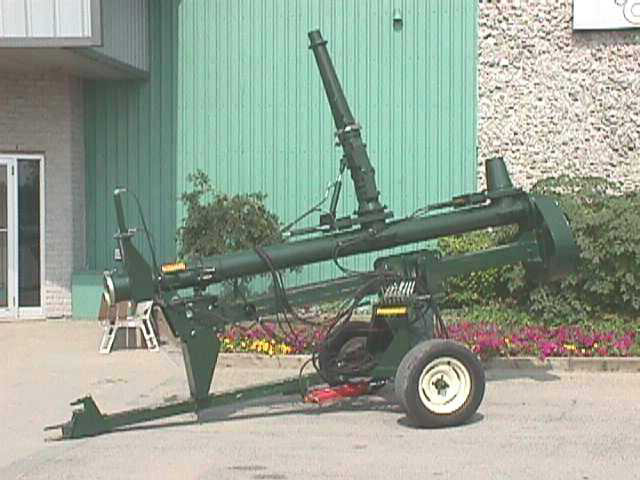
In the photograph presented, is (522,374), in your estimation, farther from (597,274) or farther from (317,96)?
(317,96)

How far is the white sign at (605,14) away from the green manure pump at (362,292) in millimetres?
6698

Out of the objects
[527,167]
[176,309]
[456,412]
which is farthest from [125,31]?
[456,412]

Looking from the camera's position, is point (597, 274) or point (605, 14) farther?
point (605, 14)

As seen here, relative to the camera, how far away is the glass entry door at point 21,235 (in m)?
16.7

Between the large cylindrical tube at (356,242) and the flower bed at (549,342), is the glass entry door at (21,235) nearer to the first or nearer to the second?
the flower bed at (549,342)

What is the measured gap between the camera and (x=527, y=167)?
16.7 metres

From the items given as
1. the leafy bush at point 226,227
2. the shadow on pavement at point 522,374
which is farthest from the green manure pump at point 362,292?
the leafy bush at point 226,227

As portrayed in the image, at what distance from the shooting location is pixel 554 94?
16656 mm

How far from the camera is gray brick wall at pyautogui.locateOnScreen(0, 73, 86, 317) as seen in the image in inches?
→ 661

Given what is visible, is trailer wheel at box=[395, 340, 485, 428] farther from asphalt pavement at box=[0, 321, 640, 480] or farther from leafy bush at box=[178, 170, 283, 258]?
leafy bush at box=[178, 170, 283, 258]

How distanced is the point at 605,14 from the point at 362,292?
8.44 m

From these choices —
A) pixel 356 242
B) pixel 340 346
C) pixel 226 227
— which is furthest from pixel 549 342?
pixel 226 227

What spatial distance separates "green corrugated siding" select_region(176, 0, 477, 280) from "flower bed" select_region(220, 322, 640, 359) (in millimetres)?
3548

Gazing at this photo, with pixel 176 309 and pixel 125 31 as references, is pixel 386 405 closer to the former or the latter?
pixel 176 309
